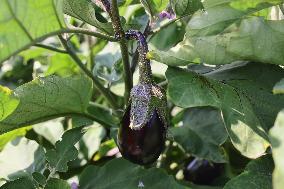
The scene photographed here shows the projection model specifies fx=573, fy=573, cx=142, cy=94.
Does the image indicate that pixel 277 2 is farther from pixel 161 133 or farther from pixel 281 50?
pixel 161 133

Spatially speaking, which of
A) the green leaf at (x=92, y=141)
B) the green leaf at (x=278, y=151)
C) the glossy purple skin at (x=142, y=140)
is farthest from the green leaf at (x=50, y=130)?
the green leaf at (x=278, y=151)

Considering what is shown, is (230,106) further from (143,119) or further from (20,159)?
(20,159)

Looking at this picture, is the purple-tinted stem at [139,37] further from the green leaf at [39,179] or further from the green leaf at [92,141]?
the green leaf at [92,141]

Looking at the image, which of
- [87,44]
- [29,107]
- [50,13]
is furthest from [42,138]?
[50,13]

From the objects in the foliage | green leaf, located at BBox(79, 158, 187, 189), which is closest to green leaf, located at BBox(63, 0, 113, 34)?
the foliage

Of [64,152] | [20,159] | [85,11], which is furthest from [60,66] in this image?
[85,11]

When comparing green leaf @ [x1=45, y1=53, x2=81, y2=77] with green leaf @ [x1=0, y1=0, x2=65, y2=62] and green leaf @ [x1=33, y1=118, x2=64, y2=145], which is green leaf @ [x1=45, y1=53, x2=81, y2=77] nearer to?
green leaf @ [x1=33, y1=118, x2=64, y2=145]
